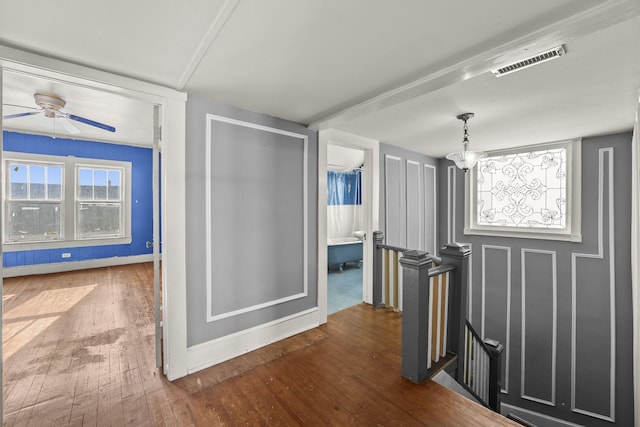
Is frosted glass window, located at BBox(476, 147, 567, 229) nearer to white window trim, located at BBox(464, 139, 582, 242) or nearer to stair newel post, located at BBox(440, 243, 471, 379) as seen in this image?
white window trim, located at BBox(464, 139, 582, 242)

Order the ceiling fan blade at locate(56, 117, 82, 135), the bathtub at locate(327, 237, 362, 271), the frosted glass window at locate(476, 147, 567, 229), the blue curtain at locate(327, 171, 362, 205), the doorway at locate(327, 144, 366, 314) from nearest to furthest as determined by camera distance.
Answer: the ceiling fan blade at locate(56, 117, 82, 135), the frosted glass window at locate(476, 147, 567, 229), the doorway at locate(327, 144, 366, 314), the bathtub at locate(327, 237, 362, 271), the blue curtain at locate(327, 171, 362, 205)

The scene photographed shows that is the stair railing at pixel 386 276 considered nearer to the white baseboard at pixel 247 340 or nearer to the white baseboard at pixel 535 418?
the white baseboard at pixel 247 340

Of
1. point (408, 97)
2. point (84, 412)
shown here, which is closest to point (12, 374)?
point (84, 412)

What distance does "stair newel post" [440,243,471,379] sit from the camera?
244 centimetres

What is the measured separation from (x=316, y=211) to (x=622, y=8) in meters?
2.56

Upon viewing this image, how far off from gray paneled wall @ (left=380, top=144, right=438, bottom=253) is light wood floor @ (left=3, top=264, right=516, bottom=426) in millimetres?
1452

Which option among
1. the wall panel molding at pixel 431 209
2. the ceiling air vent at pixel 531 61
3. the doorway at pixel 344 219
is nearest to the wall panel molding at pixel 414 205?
the wall panel molding at pixel 431 209

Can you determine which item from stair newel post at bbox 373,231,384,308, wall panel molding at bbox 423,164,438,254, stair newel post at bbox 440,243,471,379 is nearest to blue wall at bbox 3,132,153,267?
stair newel post at bbox 373,231,384,308

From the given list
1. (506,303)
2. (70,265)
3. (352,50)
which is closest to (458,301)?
(352,50)

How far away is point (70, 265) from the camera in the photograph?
16.3 ft

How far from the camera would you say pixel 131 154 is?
5.56 metres

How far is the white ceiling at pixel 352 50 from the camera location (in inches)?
52.3

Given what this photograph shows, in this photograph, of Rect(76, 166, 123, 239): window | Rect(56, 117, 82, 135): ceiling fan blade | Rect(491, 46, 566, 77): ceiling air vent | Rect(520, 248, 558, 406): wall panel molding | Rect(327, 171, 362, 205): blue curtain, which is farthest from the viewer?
Rect(327, 171, 362, 205): blue curtain

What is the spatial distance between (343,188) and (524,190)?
12.6 feet
